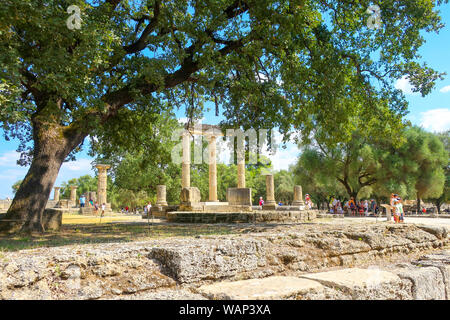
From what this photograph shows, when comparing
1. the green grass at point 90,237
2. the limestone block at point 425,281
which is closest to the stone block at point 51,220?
the green grass at point 90,237

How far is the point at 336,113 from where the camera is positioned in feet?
33.1

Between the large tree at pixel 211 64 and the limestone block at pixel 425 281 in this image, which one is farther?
the large tree at pixel 211 64

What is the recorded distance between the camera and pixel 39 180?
866cm

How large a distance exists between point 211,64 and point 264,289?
764 cm

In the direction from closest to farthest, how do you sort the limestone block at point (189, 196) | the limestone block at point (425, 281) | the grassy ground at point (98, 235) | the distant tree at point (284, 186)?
the limestone block at point (425, 281)
the grassy ground at point (98, 235)
the limestone block at point (189, 196)
the distant tree at point (284, 186)

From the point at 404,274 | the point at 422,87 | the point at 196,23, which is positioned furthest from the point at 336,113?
the point at 404,274

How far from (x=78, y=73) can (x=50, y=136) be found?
2056 mm

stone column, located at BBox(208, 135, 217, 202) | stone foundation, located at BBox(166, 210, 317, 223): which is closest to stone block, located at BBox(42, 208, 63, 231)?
stone foundation, located at BBox(166, 210, 317, 223)

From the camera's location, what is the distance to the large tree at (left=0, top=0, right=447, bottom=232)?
806 centimetres

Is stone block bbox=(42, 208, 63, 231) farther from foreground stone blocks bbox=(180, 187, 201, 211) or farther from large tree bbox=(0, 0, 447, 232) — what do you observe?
foreground stone blocks bbox=(180, 187, 201, 211)

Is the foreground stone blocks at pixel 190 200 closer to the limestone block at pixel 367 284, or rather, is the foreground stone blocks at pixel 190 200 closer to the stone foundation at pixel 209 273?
the stone foundation at pixel 209 273

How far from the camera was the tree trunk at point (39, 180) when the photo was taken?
26.9 feet

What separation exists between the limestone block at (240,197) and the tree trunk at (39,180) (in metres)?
10.3

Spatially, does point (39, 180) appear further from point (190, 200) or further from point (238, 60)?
point (190, 200)
